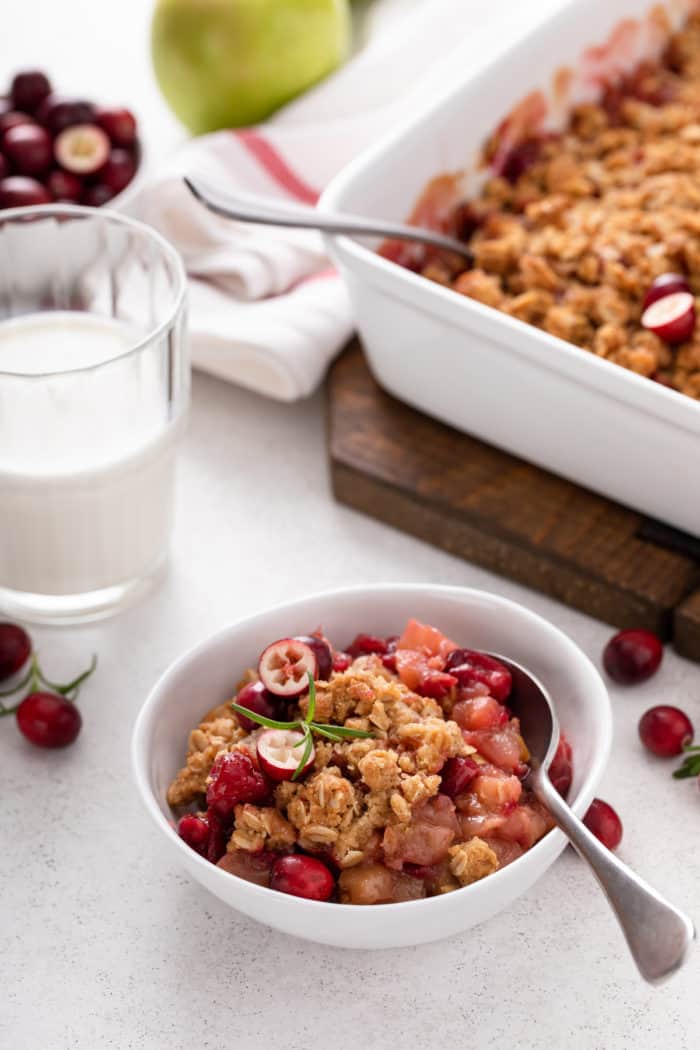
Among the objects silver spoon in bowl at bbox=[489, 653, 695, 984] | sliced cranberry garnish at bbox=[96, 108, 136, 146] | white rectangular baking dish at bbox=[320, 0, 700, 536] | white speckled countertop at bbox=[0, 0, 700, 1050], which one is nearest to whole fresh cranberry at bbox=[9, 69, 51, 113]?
sliced cranberry garnish at bbox=[96, 108, 136, 146]

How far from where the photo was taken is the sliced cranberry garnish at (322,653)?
4.77 ft

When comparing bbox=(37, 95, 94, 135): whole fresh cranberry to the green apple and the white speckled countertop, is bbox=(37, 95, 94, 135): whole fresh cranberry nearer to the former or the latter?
the green apple

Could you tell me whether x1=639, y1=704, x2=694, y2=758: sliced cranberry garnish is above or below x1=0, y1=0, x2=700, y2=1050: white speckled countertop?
above

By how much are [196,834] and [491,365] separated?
2.49 ft

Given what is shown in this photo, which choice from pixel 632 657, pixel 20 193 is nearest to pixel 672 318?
pixel 632 657

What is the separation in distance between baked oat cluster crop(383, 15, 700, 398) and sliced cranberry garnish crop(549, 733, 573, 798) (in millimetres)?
573

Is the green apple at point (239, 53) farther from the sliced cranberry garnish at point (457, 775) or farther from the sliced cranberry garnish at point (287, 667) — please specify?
the sliced cranberry garnish at point (457, 775)

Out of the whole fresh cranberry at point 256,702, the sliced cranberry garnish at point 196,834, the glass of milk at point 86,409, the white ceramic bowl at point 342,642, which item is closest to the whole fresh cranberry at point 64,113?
the glass of milk at point 86,409

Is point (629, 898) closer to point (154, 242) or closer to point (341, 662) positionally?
point (341, 662)

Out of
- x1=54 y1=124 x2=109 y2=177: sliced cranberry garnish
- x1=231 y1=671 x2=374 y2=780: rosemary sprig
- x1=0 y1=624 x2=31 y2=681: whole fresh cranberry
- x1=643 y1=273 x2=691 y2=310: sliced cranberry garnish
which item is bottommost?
x1=0 y1=624 x2=31 y2=681: whole fresh cranberry

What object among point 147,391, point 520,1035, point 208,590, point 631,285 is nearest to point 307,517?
point 208,590

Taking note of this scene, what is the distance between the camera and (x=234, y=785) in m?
1.37

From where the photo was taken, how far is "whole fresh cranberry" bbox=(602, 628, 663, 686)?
5.55 ft

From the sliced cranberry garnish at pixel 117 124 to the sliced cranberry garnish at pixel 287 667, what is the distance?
3.88 feet
